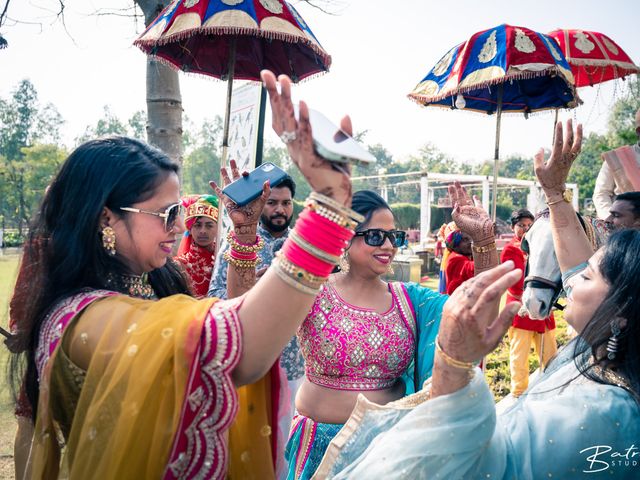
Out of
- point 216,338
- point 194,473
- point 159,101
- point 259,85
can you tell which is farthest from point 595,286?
point 159,101

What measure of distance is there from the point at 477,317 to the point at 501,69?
9.86 ft

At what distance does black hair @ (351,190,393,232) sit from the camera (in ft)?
8.40

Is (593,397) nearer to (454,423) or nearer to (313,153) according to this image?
(454,423)

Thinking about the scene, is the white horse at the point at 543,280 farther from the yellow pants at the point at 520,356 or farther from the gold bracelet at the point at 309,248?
the yellow pants at the point at 520,356

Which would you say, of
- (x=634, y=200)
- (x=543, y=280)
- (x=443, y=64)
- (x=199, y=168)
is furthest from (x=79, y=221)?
(x=199, y=168)

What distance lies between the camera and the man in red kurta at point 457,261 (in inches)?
200

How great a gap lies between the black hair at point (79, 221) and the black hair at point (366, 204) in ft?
4.15

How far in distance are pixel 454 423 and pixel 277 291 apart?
1.89 feet

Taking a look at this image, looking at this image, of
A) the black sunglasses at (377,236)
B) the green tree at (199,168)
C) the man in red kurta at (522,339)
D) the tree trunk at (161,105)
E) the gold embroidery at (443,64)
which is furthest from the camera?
the green tree at (199,168)

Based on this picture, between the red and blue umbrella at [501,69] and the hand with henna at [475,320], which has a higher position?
the red and blue umbrella at [501,69]

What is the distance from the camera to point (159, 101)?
4457 mm

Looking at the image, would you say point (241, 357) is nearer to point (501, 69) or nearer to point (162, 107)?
point (501, 69)

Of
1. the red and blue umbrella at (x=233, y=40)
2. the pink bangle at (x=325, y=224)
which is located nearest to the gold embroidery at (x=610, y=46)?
the red and blue umbrella at (x=233, y=40)

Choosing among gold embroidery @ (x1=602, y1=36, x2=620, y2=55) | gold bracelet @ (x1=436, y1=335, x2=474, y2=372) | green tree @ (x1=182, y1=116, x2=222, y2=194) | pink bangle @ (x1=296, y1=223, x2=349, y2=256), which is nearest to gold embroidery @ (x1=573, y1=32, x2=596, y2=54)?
gold embroidery @ (x1=602, y1=36, x2=620, y2=55)
